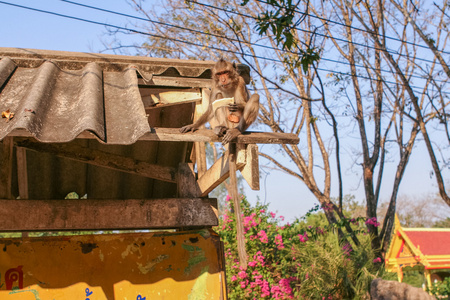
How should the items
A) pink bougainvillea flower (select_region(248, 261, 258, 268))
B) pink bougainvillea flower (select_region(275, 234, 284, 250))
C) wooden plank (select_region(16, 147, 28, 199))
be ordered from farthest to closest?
pink bougainvillea flower (select_region(275, 234, 284, 250)) → pink bougainvillea flower (select_region(248, 261, 258, 268)) → wooden plank (select_region(16, 147, 28, 199))

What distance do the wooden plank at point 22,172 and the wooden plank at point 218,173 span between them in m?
1.49

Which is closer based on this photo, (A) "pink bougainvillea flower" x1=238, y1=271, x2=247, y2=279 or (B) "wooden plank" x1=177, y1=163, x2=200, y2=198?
(B) "wooden plank" x1=177, y1=163, x2=200, y2=198

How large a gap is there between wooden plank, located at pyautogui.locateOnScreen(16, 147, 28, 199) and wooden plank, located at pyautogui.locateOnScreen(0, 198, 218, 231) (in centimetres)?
57

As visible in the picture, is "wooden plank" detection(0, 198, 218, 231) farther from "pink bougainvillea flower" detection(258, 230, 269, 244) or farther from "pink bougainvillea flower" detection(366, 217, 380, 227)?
"pink bougainvillea flower" detection(366, 217, 380, 227)

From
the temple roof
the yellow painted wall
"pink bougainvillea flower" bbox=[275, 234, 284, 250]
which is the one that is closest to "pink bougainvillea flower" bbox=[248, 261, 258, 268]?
"pink bougainvillea flower" bbox=[275, 234, 284, 250]

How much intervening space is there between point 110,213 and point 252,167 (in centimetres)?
149

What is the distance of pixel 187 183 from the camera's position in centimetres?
439

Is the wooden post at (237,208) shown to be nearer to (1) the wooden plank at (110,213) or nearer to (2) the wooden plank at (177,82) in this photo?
(1) the wooden plank at (110,213)

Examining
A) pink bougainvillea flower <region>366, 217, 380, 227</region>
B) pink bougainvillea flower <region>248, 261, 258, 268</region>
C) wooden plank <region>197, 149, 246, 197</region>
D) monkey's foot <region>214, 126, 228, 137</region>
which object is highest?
pink bougainvillea flower <region>366, 217, 380, 227</region>

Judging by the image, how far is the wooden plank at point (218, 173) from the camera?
3312mm

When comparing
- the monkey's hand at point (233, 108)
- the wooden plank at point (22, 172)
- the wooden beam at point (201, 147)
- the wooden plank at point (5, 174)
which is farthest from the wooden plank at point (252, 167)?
the wooden plank at point (22, 172)

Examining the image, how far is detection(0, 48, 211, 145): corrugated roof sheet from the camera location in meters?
2.74

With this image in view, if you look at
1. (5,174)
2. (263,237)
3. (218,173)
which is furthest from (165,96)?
(263,237)

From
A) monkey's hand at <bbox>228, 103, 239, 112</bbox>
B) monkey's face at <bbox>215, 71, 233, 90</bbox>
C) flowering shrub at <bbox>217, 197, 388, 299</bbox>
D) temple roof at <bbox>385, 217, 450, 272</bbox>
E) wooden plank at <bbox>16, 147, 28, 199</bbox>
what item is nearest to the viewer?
monkey's hand at <bbox>228, 103, 239, 112</bbox>
